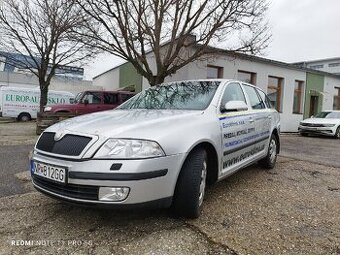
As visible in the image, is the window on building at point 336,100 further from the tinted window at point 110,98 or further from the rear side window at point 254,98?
the rear side window at point 254,98

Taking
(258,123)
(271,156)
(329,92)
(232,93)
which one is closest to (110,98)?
(271,156)

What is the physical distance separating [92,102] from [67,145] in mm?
10537

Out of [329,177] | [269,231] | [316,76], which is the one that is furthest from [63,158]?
[316,76]

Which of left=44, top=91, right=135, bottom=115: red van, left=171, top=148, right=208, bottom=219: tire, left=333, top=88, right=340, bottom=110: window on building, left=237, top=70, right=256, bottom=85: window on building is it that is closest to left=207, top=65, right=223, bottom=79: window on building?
left=237, top=70, right=256, bottom=85: window on building

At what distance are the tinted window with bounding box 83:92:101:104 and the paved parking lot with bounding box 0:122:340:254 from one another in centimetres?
932

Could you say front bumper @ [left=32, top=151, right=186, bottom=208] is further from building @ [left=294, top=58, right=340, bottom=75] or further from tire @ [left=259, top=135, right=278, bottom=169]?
building @ [left=294, top=58, right=340, bottom=75]

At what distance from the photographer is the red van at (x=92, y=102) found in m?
12.6

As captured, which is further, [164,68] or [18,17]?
[18,17]

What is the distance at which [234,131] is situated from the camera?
13.4 ft

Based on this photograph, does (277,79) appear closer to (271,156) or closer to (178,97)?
(271,156)

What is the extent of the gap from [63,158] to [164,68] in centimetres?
892

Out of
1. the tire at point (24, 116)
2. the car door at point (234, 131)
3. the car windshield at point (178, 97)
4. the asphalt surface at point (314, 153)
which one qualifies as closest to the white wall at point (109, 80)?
the tire at point (24, 116)

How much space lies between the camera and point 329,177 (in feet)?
18.3

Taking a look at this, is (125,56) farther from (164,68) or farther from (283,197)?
(283,197)
